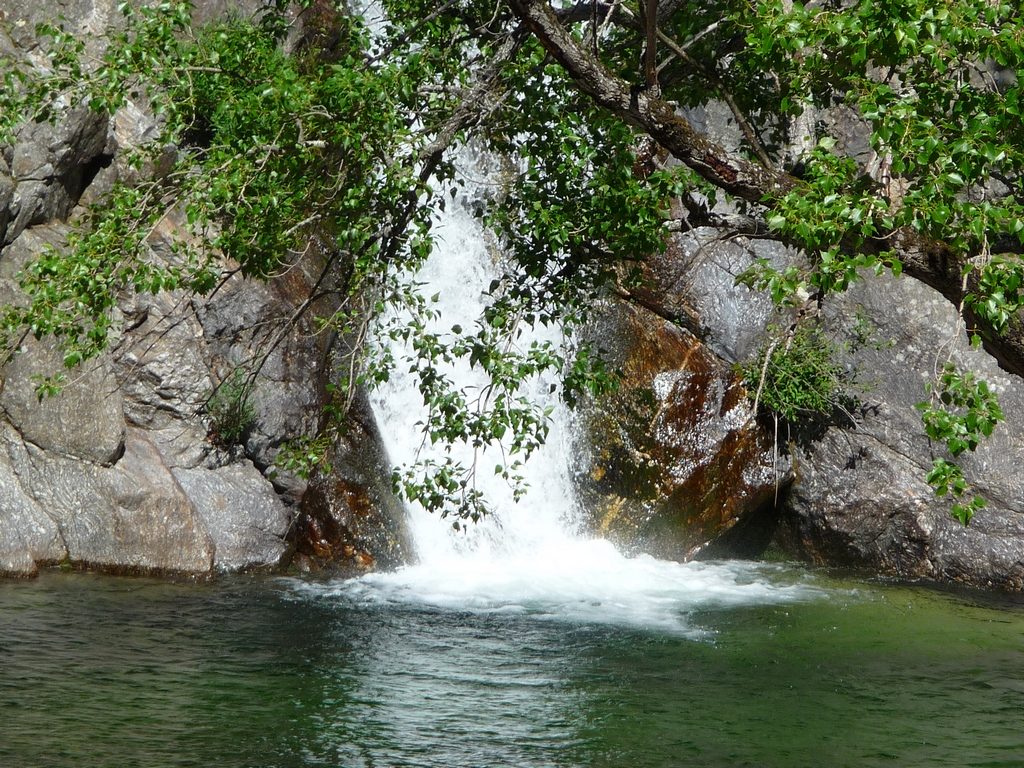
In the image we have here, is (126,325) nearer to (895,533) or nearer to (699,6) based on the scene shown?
(699,6)

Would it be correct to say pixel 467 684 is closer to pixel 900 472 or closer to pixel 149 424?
pixel 149 424

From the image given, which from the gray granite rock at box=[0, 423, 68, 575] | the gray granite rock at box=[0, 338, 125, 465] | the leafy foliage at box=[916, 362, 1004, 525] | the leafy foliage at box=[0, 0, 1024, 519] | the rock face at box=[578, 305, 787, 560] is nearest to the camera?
→ the leafy foliage at box=[916, 362, 1004, 525]

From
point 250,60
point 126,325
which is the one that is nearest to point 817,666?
point 250,60

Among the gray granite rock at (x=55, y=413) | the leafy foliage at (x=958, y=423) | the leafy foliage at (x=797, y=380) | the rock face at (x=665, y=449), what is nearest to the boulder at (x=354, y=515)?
the gray granite rock at (x=55, y=413)

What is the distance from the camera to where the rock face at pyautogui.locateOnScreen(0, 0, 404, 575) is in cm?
1188

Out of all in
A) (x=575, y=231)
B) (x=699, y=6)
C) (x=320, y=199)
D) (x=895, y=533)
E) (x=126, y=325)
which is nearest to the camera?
(x=575, y=231)

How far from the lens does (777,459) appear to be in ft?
49.1

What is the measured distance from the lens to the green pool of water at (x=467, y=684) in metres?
7.17

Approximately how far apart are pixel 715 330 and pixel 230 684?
29.1 feet

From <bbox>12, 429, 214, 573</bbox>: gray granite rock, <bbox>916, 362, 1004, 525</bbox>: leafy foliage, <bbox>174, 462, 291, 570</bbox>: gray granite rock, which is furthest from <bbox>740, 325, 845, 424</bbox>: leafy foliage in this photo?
<bbox>916, 362, 1004, 525</bbox>: leafy foliage

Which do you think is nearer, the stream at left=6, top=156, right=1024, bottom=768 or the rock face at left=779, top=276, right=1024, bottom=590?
the stream at left=6, top=156, right=1024, bottom=768

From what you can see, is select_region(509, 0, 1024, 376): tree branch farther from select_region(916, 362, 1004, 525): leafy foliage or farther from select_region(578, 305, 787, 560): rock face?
select_region(578, 305, 787, 560): rock face

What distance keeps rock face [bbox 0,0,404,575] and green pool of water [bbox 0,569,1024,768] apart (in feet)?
2.48

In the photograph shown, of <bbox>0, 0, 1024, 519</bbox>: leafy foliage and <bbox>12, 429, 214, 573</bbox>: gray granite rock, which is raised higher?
<bbox>0, 0, 1024, 519</bbox>: leafy foliage
